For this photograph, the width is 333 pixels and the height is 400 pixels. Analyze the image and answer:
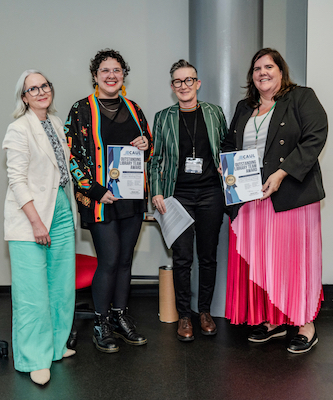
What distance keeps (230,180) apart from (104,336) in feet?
4.33

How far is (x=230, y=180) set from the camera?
2439 mm

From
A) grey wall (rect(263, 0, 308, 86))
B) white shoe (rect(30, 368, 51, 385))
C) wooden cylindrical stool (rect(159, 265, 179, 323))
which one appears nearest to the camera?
white shoe (rect(30, 368, 51, 385))

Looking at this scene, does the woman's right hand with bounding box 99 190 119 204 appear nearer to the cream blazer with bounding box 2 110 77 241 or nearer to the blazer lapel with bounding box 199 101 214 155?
the cream blazer with bounding box 2 110 77 241

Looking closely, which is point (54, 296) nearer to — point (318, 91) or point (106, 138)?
point (106, 138)

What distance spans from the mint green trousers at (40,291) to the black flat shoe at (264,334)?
1.30 m

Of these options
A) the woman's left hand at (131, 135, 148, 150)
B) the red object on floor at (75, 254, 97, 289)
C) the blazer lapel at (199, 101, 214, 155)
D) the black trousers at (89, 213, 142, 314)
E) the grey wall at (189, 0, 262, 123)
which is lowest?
the red object on floor at (75, 254, 97, 289)

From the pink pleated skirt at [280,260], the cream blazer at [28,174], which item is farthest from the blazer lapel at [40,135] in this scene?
the pink pleated skirt at [280,260]

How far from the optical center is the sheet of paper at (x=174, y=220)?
8.65 ft

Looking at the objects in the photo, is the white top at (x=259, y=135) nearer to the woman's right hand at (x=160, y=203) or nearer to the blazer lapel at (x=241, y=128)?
the blazer lapel at (x=241, y=128)

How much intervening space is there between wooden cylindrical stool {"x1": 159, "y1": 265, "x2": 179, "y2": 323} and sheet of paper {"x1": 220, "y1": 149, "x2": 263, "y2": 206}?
1.00 metres

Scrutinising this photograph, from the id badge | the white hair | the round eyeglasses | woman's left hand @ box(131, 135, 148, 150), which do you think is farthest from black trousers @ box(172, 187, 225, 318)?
the white hair

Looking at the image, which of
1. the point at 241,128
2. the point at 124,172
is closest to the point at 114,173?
the point at 124,172

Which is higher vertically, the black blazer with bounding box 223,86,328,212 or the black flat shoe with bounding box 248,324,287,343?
the black blazer with bounding box 223,86,328,212

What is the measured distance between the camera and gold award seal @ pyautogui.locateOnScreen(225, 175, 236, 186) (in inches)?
95.6
